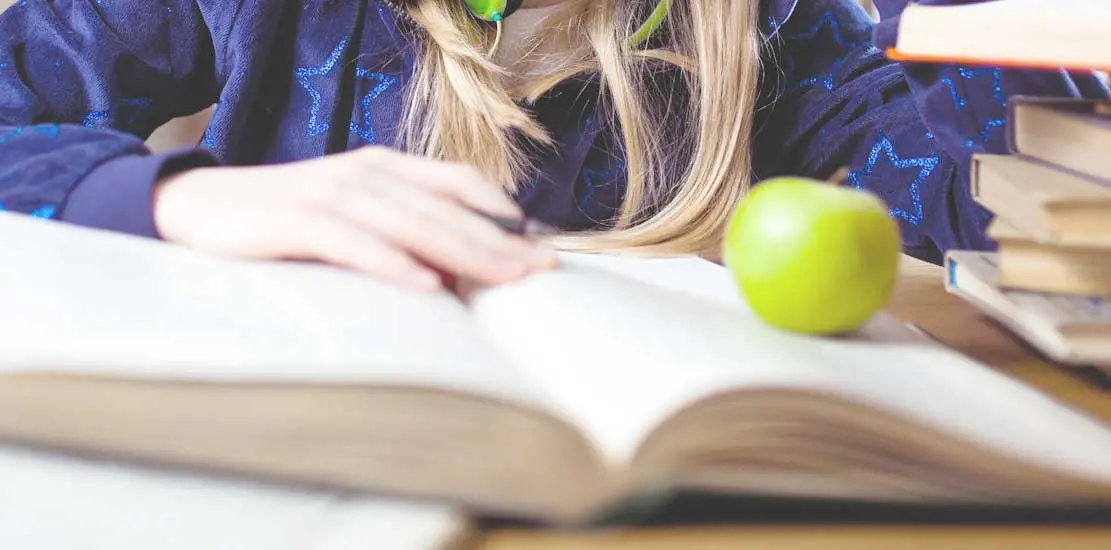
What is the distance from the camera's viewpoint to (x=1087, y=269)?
38 cm

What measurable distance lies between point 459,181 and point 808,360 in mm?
184

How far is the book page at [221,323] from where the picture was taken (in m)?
0.25

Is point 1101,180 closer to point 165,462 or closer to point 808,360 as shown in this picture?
point 808,360

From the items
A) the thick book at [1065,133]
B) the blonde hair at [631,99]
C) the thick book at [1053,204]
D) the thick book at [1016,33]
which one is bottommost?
the blonde hair at [631,99]

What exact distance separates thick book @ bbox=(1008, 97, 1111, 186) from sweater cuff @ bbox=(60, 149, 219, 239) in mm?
376

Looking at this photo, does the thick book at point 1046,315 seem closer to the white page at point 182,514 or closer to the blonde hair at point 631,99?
the white page at point 182,514

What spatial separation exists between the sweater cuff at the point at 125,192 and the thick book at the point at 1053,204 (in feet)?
1.18

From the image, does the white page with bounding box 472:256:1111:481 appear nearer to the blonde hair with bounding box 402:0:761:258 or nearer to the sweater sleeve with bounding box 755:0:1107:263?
the sweater sleeve with bounding box 755:0:1107:263

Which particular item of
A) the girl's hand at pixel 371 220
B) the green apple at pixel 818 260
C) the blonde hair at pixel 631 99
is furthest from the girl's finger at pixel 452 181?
the blonde hair at pixel 631 99

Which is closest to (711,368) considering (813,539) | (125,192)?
(813,539)

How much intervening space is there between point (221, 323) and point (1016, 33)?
271 mm

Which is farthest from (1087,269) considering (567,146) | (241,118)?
(241,118)

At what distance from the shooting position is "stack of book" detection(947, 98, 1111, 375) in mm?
345

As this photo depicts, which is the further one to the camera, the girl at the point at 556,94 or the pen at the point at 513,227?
the girl at the point at 556,94
